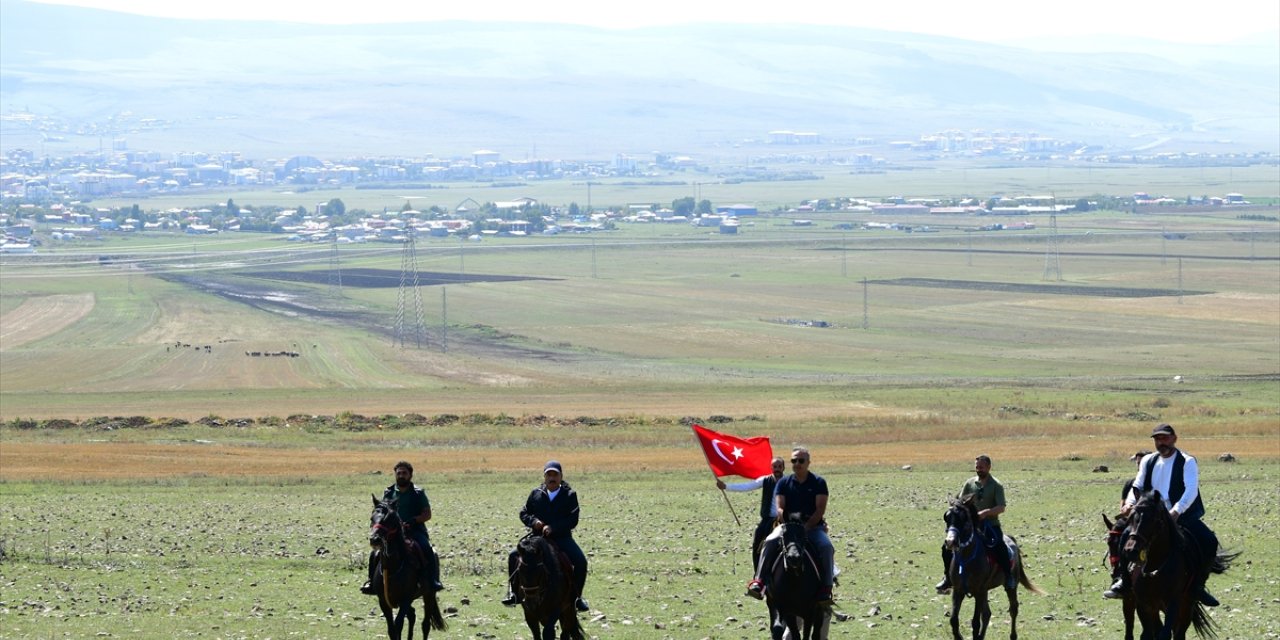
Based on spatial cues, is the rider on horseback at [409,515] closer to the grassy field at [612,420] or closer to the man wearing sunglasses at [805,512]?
the grassy field at [612,420]

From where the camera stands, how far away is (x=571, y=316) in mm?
125625

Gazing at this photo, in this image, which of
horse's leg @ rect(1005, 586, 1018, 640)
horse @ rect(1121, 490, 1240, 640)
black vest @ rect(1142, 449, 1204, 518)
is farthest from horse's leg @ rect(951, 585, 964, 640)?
black vest @ rect(1142, 449, 1204, 518)

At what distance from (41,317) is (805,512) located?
118014mm

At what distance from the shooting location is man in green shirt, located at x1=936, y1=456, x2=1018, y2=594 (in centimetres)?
2081

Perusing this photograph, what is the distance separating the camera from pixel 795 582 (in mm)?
19406

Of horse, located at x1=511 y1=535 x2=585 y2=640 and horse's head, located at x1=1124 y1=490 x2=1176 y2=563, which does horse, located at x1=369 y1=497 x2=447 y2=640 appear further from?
horse's head, located at x1=1124 y1=490 x2=1176 y2=563

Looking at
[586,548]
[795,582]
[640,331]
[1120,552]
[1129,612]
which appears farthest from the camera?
[640,331]

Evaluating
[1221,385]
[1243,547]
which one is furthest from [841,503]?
[1221,385]

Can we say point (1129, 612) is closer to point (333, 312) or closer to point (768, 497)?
point (768, 497)

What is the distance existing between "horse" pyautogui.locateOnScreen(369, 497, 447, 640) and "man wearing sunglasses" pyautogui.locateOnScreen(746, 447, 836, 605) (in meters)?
4.24

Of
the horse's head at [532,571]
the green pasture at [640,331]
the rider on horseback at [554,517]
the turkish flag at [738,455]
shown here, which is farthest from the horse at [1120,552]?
the green pasture at [640,331]

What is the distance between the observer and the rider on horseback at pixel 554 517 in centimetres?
1998

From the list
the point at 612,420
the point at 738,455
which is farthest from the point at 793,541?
the point at 612,420

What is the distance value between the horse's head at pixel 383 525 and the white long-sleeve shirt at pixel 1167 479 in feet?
28.3
